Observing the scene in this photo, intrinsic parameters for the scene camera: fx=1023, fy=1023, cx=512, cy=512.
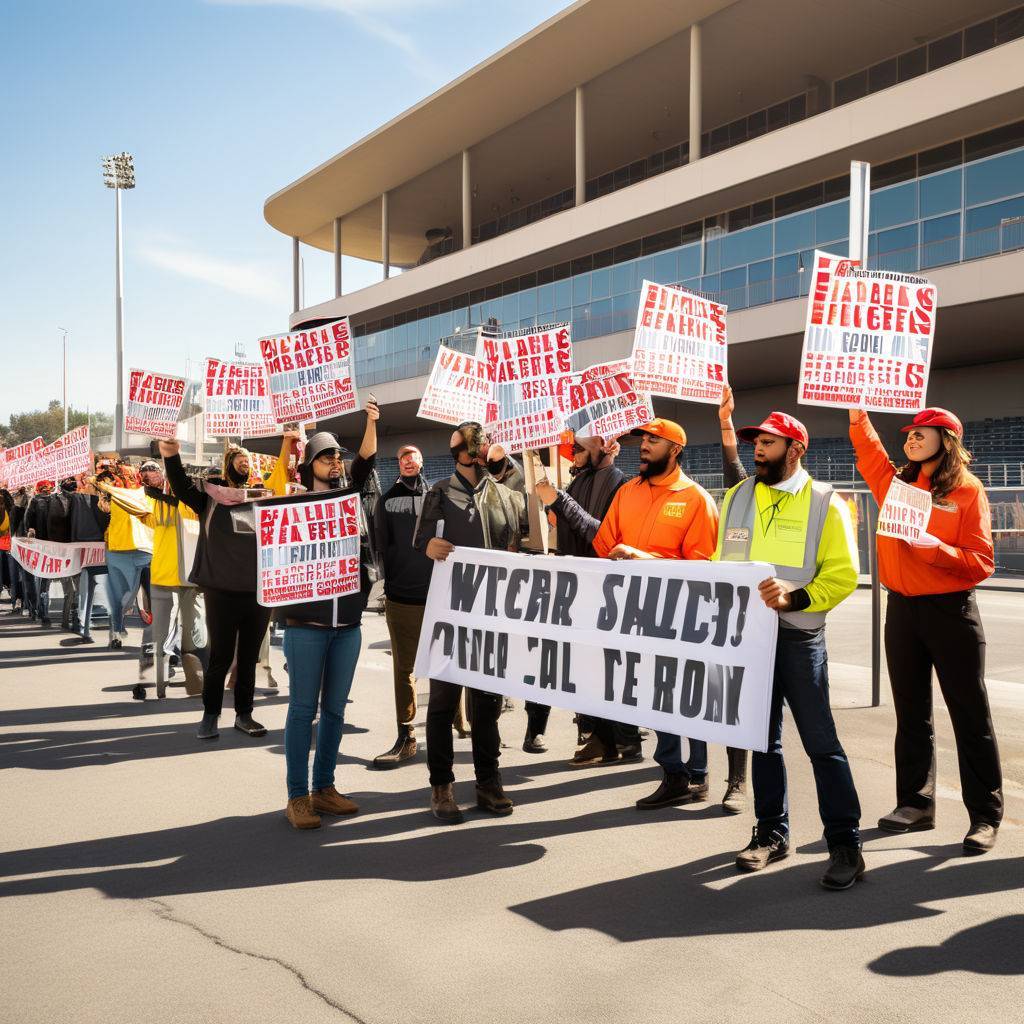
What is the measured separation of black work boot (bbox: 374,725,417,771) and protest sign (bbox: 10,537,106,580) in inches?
296

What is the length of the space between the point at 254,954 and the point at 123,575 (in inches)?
331

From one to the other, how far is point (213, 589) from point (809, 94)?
2949cm

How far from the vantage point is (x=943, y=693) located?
4922mm

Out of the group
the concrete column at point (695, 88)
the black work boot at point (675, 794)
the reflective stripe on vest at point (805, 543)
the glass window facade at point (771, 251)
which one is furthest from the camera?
the concrete column at point (695, 88)

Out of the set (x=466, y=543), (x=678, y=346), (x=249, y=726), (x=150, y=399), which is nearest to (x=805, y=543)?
(x=466, y=543)

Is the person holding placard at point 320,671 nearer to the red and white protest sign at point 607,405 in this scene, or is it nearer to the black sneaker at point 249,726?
the black sneaker at point 249,726

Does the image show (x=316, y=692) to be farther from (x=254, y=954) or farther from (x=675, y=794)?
(x=675, y=794)

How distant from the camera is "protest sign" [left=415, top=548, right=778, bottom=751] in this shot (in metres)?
4.52

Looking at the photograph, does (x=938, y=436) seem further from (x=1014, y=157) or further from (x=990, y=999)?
(x=1014, y=157)

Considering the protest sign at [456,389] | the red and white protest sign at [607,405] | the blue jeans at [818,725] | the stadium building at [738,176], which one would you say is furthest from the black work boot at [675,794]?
the stadium building at [738,176]

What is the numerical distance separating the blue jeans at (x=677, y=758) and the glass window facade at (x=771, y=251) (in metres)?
14.6

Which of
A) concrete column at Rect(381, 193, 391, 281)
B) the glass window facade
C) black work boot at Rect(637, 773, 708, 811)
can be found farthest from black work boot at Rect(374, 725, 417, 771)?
concrete column at Rect(381, 193, 391, 281)

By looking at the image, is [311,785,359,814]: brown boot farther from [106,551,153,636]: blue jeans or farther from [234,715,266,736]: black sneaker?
[106,551,153,636]: blue jeans

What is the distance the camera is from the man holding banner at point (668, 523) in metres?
5.48
